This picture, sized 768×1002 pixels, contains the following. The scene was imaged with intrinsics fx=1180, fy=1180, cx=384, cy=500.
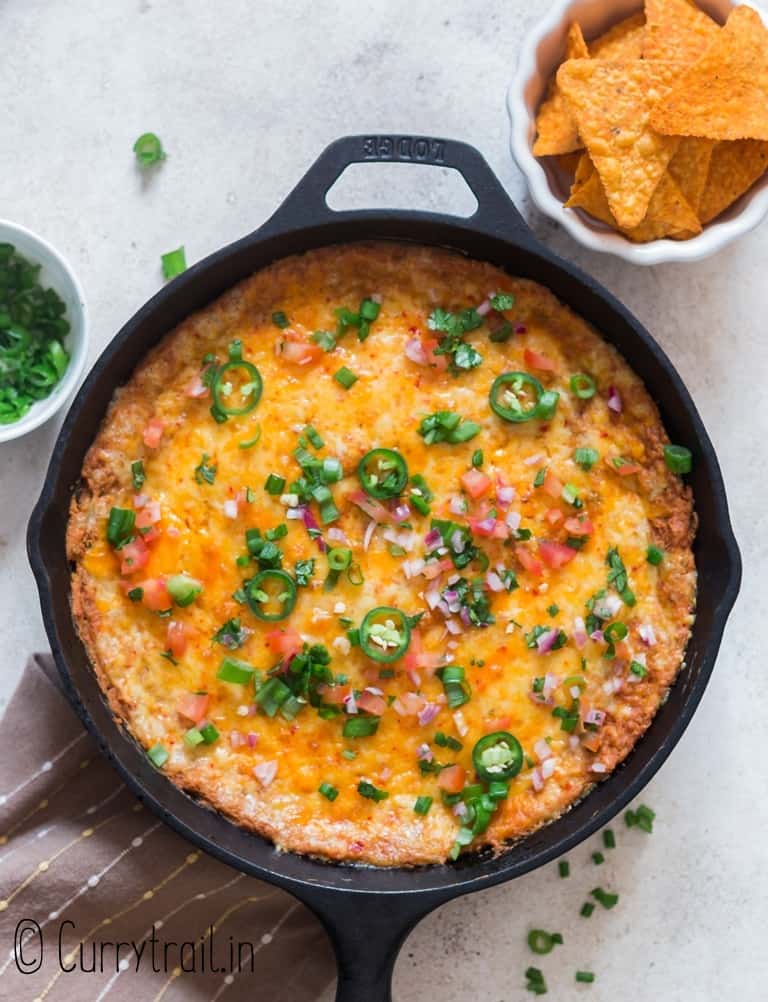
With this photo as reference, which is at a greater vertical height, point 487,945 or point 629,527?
point 629,527

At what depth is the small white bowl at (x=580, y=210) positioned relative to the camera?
129 inches

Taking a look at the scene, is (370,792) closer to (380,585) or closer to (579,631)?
(380,585)

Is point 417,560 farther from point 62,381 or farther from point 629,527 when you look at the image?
point 62,381

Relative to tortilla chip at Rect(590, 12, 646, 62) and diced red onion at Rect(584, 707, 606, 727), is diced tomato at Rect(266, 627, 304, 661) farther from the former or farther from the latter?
A: tortilla chip at Rect(590, 12, 646, 62)

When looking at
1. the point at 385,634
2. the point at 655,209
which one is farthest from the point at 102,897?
the point at 655,209

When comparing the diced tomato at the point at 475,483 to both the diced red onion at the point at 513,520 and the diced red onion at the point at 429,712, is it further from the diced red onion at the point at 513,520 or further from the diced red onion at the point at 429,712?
the diced red onion at the point at 429,712

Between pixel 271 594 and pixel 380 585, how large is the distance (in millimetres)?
300

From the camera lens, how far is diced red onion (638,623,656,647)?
327cm

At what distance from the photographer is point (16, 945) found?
11.0 feet

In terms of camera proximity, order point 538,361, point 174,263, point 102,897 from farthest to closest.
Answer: point 174,263 → point 102,897 → point 538,361

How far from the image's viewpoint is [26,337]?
3463 millimetres

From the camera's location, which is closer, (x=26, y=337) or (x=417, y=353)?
(x=417, y=353)

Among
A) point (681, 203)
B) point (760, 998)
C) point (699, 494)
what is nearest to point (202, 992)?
point (760, 998)

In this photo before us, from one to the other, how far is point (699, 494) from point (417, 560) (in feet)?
2.61
